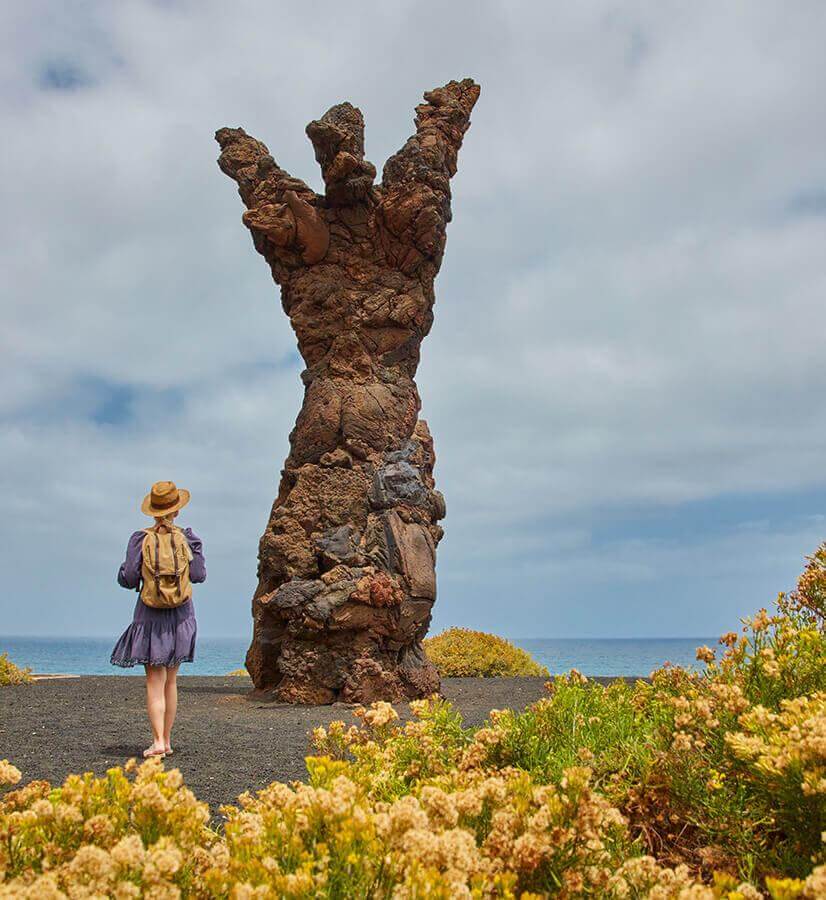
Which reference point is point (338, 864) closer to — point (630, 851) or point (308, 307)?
point (630, 851)

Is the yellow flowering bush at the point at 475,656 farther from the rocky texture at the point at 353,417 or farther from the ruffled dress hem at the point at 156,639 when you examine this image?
the ruffled dress hem at the point at 156,639

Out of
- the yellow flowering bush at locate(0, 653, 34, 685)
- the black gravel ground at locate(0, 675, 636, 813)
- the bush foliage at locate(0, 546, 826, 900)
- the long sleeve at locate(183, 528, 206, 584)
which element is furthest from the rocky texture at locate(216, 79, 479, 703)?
the bush foliage at locate(0, 546, 826, 900)

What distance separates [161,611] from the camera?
7.21 metres

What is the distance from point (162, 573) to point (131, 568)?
316mm

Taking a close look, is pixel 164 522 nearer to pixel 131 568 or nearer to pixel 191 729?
pixel 131 568

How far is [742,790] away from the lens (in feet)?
8.52

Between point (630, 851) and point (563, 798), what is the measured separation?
0.54 metres

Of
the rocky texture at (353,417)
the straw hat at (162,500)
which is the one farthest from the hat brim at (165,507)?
the rocky texture at (353,417)

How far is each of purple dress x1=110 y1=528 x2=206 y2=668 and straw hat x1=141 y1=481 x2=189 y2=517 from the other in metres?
0.25

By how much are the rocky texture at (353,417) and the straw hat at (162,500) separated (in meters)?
3.69

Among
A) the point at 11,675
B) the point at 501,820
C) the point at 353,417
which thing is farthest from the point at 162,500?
the point at 11,675

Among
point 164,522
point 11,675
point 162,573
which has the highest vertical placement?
point 164,522

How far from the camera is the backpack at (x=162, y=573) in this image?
707 cm

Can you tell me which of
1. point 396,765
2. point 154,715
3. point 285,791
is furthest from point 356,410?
point 285,791
